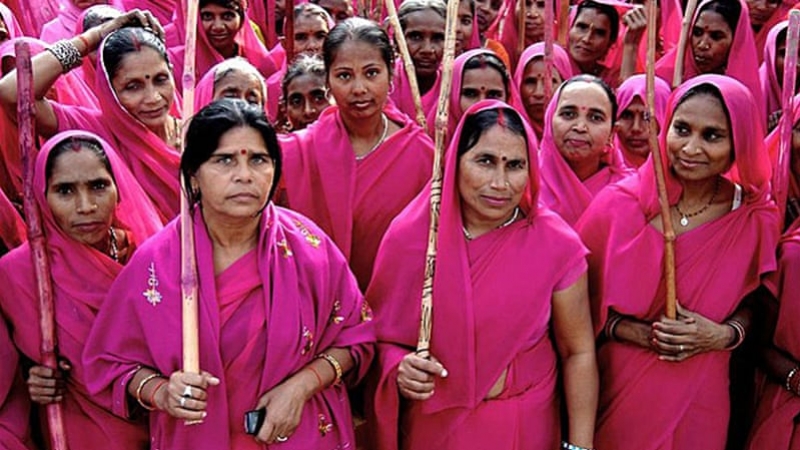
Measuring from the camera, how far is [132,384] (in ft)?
8.10

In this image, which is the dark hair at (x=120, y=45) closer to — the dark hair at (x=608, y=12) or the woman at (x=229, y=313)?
the woman at (x=229, y=313)

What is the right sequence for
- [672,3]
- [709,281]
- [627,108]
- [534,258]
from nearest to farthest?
1. [534,258]
2. [709,281]
3. [627,108]
4. [672,3]

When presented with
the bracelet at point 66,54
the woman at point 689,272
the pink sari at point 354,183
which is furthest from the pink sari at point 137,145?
the woman at point 689,272

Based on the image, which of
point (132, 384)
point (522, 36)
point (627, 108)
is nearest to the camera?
point (132, 384)

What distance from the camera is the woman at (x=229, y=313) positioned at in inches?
95.9

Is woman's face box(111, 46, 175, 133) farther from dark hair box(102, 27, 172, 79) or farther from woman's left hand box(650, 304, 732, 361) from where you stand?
woman's left hand box(650, 304, 732, 361)

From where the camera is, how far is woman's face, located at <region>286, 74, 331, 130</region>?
3.97m

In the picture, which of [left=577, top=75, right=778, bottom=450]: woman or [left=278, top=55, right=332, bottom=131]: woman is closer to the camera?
[left=577, top=75, right=778, bottom=450]: woman

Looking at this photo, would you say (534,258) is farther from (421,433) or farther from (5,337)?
(5,337)

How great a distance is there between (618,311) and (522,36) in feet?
9.49

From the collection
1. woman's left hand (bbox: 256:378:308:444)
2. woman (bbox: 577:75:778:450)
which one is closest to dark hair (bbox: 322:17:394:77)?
woman (bbox: 577:75:778:450)

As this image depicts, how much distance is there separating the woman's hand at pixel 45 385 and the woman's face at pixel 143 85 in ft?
3.84

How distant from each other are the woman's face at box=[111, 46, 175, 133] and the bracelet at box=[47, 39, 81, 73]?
208 millimetres

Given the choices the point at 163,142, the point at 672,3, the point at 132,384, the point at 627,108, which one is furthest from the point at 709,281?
the point at 672,3
